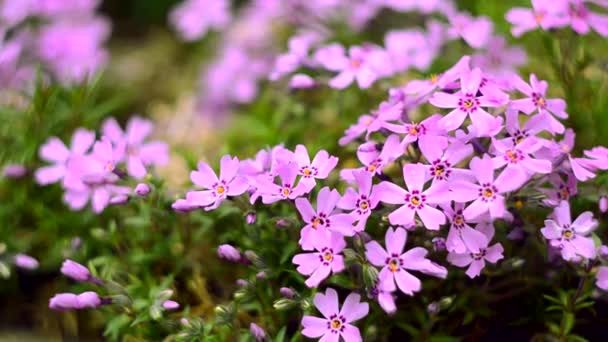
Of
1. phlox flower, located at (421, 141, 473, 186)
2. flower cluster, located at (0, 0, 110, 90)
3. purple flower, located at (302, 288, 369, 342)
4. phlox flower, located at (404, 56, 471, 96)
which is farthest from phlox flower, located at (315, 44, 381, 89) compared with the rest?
flower cluster, located at (0, 0, 110, 90)

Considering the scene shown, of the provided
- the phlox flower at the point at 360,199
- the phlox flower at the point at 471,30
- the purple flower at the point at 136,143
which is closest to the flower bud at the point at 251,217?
the phlox flower at the point at 360,199

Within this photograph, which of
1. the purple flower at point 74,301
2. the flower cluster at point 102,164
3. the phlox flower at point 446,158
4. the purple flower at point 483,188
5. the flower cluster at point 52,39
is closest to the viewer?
the purple flower at point 483,188

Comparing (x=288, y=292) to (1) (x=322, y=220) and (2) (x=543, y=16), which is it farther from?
(2) (x=543, y=16)

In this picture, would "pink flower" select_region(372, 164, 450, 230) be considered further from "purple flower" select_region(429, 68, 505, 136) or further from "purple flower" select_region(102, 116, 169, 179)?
"purple flower" select_region(102, 116, 169, 179)

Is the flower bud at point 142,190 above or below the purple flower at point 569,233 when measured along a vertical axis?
above

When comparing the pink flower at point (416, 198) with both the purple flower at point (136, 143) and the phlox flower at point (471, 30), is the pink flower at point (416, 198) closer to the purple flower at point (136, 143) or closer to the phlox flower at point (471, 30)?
the phlox flower at point (471, 30)

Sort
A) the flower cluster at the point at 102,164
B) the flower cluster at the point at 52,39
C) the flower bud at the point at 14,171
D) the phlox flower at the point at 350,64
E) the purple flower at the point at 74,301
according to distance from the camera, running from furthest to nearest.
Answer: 1. the flower cluster at the point at 52,39
2. the flower bud at the point at 14,171
3. the phlox flower at the point at 350,64
4. the flower cluster at the point at 102,164
5. the purple flower at the point at 74,301

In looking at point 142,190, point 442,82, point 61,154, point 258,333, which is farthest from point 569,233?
point 61,154

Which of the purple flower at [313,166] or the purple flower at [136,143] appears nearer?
the purple flower at [313,166]
